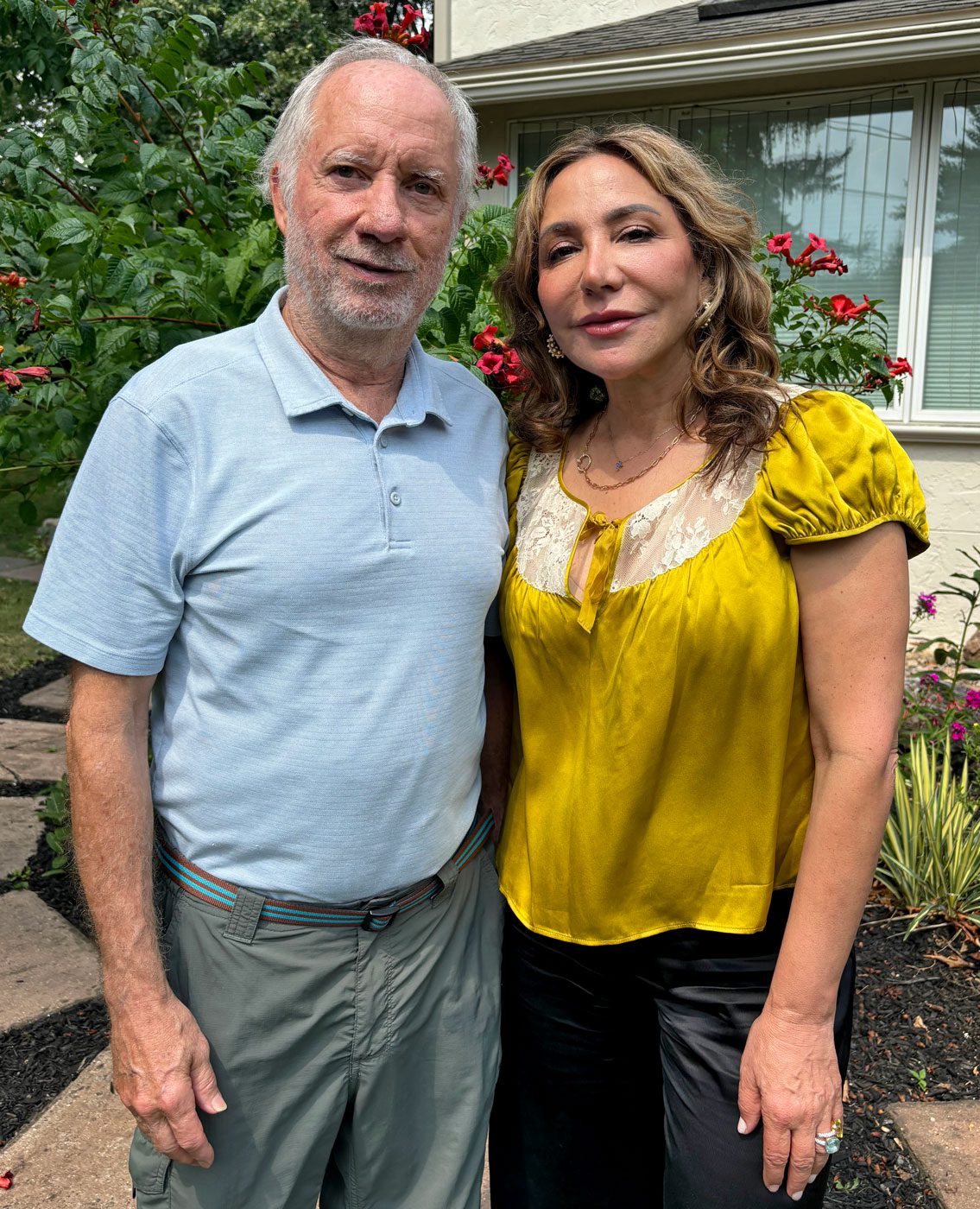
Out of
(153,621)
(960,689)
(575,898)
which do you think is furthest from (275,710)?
(960,689)

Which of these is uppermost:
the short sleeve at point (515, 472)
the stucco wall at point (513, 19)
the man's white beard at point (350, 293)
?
the stucco wall at point (513, 19)

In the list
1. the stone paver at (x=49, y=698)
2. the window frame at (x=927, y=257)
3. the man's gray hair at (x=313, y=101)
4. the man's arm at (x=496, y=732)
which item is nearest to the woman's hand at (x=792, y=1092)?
the man's arm at (x=496, y=732)

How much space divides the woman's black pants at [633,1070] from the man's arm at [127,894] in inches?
24.7

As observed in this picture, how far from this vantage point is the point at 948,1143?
2.55 metres

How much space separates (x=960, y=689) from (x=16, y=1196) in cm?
440

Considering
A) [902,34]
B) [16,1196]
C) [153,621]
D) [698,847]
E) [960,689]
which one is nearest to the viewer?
[153,621]

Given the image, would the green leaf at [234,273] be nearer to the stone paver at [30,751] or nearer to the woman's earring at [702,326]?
the woman's earring at [702,326]

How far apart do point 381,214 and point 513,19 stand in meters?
6.82

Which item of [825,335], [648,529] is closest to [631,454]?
[648,529]

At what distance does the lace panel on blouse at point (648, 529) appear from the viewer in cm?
164

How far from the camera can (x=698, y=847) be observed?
1685mm

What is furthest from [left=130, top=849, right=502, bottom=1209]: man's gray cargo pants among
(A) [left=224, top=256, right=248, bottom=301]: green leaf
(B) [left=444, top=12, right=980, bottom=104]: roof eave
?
(B) [left=444, top=12, right=980, bottom=104]: roof eave

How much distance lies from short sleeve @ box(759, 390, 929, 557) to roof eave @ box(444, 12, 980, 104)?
530 cm

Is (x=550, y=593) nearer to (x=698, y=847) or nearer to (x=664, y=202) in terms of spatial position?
(x=698, y=847)
